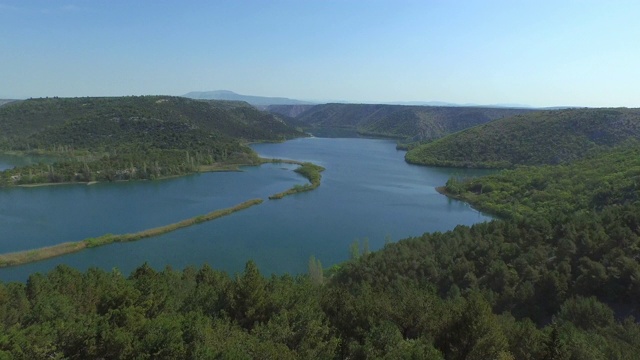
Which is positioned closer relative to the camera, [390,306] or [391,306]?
[390,306]

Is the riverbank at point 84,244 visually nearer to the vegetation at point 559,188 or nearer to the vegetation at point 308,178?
the vegetation at point 308,178

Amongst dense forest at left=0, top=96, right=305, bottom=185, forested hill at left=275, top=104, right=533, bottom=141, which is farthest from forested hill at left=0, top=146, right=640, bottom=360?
forested hill at left=275, top=104, right=533, bottom=141

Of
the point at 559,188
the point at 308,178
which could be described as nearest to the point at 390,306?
the point at 559,188

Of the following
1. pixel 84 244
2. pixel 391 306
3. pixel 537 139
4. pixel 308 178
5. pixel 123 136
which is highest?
pixel 537 139

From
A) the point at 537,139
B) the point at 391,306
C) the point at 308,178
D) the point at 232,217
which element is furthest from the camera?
the point at 537,139

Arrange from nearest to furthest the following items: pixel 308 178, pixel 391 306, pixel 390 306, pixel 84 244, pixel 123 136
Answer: pixel 390 306 → pixel 391 306 → pixel 84 244 → pixel 308 178 → pixel 123 136

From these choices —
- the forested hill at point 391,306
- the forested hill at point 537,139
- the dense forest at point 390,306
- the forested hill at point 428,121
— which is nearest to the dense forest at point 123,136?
the forested hill at point 537,139

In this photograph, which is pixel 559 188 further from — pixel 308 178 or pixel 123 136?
pixel 123 136
